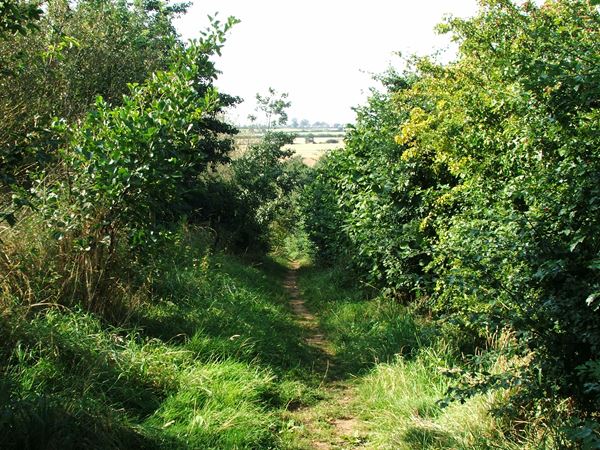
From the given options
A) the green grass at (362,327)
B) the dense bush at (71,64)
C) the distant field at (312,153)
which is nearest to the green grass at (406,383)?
the green grass at (362,327)

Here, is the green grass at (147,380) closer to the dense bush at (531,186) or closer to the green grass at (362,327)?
the green grass at (362,327)

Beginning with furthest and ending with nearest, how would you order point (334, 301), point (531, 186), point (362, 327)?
point (334, 301) < point (362, 327) < point (531, 186)

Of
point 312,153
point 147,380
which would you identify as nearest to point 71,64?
point 147,380

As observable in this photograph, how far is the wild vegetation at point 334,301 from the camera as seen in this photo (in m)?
4.11

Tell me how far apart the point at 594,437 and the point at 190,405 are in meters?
3.33

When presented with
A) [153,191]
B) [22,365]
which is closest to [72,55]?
[153,191]

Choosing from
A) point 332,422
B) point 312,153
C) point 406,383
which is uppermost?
point 312,153

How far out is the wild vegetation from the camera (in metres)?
4.11

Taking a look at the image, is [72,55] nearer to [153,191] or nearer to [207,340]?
[153,191]

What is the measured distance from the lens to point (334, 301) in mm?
10453

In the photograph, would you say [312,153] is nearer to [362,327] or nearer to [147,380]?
[362,327]

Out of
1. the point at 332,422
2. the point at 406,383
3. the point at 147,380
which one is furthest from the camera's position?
the point at 406,383

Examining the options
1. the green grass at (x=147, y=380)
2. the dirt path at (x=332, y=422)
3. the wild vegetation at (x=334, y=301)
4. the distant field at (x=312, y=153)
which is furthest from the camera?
the distant field at (x=312, y=153)

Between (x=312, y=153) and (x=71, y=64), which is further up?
(x=312, y=153)
